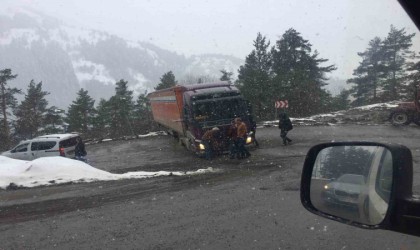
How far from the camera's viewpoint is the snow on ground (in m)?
13.3

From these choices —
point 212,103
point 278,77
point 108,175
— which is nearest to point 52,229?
point 108,175

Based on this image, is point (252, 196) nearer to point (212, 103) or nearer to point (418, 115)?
point (212, 103)

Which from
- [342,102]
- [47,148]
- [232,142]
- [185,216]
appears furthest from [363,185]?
[342,102]

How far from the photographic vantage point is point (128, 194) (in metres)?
10.6

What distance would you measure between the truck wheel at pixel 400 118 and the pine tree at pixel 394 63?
1913cm

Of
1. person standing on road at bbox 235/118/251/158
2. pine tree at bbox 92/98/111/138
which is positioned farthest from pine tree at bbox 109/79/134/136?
person standing on road at bbox 235/118/251/158

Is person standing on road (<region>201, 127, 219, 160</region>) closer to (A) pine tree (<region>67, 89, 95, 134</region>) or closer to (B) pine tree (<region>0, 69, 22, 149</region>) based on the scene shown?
(B) pine tree (<region>0, 69, 22, 149</region>)

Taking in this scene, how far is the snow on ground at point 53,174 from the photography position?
13.3 meters

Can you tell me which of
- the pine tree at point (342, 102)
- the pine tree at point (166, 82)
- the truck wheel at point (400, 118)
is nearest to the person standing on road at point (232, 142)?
the truck wheel at point (400, 118)

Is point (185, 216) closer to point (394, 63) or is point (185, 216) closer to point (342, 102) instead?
point (394, 63)

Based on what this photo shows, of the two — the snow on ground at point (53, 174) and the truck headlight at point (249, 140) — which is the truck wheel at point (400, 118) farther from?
the snow on ground at point (53, 174)

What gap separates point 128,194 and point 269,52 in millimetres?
41073

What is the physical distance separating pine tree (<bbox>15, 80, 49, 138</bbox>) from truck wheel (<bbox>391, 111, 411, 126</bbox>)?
40680mm

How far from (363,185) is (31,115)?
52236 millimetres
